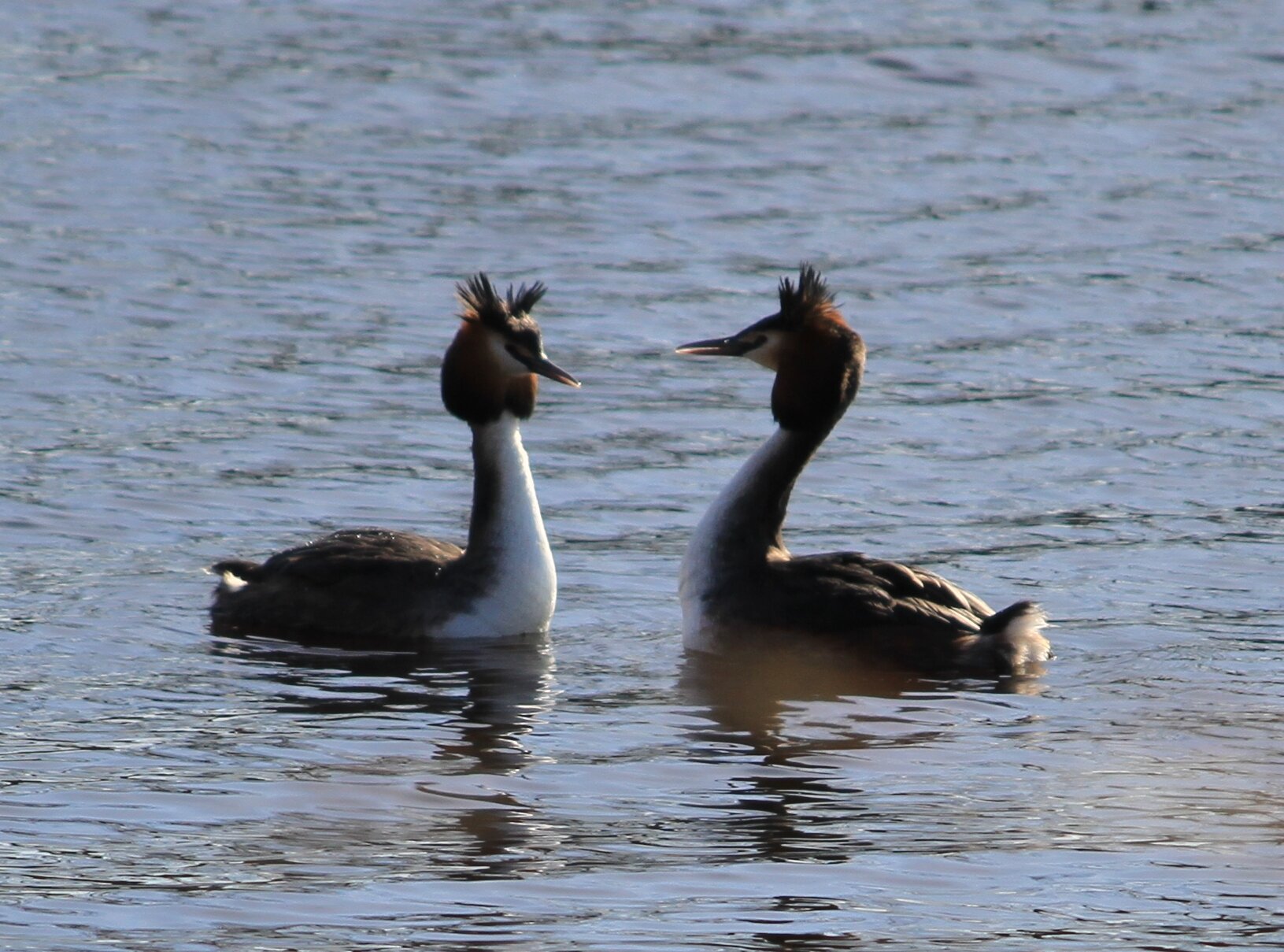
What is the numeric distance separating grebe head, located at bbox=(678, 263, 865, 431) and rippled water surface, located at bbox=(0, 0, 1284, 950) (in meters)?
1.13

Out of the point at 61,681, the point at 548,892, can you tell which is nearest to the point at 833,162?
the point at 61,681

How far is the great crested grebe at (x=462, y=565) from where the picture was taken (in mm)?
10180

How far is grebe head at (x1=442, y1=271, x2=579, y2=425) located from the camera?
10422 mm

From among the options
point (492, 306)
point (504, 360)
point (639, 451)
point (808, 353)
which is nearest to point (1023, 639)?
point (808, 353)

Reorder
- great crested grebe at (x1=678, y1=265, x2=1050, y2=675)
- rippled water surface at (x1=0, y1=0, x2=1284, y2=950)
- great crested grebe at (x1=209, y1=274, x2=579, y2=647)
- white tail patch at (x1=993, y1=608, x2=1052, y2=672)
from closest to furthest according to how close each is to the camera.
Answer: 1. rippled water surface at (x1=0, y1=0, x2=1284, y2=950)
2. white tail patch at (x1=993, y1=608, x2=1052, y2=672)
3. great crested grebe at (x1=678, y1=265, x2=1050, y2=675)
4. great crested grebe at (x1=209, y1=274, x2=579, y2=647)

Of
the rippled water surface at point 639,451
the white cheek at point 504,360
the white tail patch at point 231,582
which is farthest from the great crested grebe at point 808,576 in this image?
the white tail patch at point 231,582

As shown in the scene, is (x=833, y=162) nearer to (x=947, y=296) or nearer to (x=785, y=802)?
(x=947, y=296)

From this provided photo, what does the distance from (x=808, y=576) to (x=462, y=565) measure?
1560 millimetres

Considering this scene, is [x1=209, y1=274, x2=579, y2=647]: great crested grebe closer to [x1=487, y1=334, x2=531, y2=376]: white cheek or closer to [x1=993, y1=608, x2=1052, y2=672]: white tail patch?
[x1=487, y1=334, x2=531, y2=376]: white cheek

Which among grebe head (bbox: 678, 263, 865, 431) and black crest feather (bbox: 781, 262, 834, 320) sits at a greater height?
black crest feather (bbox: 781, 262, 834, 320)

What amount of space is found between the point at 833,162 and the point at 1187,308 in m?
4.99

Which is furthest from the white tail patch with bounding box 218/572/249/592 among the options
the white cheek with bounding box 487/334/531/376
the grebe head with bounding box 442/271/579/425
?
the white cheek with bounding box 487/334/531/376

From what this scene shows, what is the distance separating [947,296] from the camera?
642 inches

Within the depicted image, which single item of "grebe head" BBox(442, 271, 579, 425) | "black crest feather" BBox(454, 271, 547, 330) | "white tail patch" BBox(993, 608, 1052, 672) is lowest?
"white tail patch" BBox(993, 608, 1052, 672)
